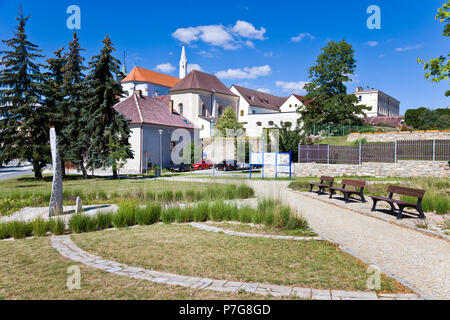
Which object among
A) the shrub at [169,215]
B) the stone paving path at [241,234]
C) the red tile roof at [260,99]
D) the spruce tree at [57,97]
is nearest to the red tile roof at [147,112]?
the spruce tree at [57,97]

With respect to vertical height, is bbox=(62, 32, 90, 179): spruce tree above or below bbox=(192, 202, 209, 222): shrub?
above

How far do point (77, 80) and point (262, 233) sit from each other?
93.9 feet

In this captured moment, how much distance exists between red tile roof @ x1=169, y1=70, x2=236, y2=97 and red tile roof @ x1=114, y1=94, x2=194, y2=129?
12738 mm

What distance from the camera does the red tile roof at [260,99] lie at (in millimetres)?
68312

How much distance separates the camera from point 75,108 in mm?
28859

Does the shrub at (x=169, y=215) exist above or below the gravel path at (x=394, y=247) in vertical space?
above

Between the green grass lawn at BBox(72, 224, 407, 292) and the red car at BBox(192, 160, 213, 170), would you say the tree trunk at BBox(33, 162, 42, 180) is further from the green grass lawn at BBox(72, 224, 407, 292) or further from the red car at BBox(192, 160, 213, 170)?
the green grass lawn at BBox(72, 224, 407, 292)

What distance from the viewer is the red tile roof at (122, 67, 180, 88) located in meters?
79.2

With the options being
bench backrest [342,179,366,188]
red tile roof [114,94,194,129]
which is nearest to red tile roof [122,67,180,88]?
red tile roof [114,94,194,129]

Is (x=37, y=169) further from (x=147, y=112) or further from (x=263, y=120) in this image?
(x=263, y=120)

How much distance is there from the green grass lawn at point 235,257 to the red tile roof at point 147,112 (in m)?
31.9

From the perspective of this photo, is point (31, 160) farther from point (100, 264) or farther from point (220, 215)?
point (100, 264)

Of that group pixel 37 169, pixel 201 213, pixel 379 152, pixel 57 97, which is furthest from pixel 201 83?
pixel 201 213

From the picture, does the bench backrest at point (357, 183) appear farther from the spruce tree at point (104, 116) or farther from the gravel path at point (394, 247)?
the spruce tree at point (104, 116)
